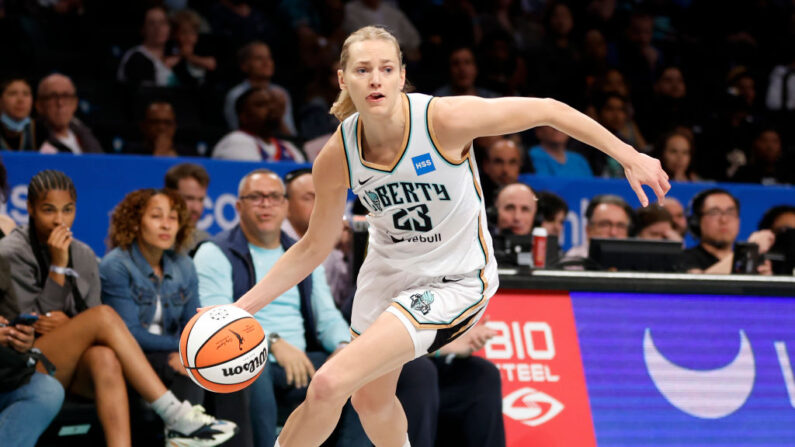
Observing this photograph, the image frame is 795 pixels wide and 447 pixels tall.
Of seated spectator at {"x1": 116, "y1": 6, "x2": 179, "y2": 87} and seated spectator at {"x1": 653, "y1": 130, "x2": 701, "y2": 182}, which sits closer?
seated spectator at {"x1": 116, "y1": 6, "x2": 179, "y2": 87}

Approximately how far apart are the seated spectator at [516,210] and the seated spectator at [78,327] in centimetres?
268

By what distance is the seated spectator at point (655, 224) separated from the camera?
765 centimetres

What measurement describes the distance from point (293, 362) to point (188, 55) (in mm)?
4725

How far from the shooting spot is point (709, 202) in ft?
24.0

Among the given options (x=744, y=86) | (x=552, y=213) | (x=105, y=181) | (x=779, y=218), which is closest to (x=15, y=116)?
(x=105, y=181)

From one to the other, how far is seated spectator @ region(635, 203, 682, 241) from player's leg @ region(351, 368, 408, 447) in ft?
12.8

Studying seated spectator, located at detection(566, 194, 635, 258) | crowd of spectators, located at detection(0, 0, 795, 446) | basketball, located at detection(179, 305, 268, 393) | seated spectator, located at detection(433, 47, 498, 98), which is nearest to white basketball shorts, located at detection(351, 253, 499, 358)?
basketball, located at detection(179, 305, 268, 393)

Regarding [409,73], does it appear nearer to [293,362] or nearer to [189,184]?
[189,184]

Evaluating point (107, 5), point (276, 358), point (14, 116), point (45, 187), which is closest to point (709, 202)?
point (276, 358)

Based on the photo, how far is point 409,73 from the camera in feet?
34.2

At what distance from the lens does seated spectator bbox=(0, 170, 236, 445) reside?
496 centimetres

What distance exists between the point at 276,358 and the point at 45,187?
1.65m

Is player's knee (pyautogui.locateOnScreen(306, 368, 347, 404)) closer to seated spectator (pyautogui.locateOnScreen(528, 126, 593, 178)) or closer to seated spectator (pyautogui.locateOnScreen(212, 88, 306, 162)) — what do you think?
seated spectator (pyautogui.locateOnScreen(212, 88, 306, 162))

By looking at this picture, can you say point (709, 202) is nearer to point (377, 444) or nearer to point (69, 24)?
point (377, 444)
